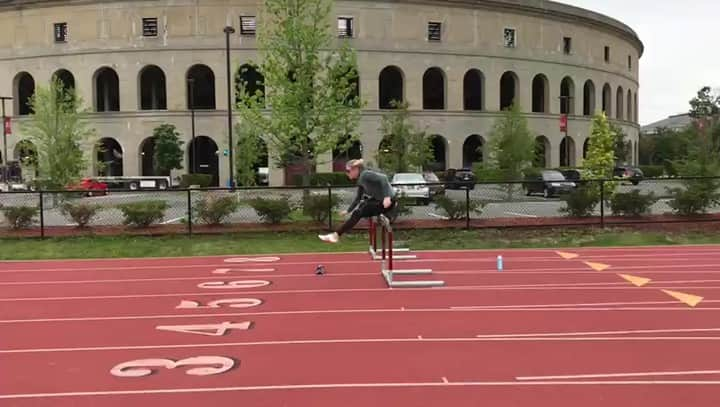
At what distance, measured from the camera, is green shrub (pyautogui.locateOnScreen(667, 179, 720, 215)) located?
66.0ft

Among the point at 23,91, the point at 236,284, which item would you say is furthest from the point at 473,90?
the point at 236,284

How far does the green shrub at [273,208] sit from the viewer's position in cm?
1950

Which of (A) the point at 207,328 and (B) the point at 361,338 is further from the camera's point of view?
(A) the point at 207,328

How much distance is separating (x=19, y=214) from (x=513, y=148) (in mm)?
35588

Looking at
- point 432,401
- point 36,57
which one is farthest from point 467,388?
point 36,57

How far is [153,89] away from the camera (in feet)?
187

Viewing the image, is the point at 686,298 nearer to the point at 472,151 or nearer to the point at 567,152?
the point at 472,151

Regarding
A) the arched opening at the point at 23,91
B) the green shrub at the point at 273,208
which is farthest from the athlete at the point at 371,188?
the arched opening at the point at 23,91

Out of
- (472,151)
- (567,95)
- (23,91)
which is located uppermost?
(23,91)

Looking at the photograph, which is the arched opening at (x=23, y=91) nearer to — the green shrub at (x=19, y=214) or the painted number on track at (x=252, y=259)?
the green shrub at (x=19, y=214)

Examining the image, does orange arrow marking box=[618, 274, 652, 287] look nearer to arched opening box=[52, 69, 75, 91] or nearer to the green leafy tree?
the green leafy tree

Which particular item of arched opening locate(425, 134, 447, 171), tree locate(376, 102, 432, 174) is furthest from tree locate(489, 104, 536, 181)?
arched opening locate(425, 134, 447, 171)

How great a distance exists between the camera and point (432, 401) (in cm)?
557

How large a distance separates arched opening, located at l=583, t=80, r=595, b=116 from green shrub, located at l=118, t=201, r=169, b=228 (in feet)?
189
